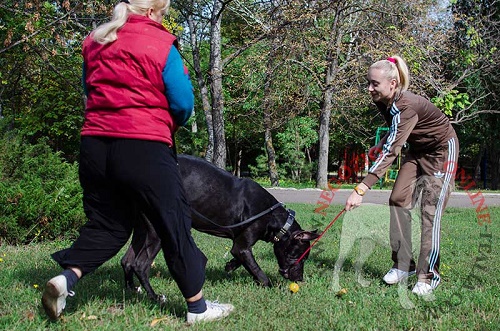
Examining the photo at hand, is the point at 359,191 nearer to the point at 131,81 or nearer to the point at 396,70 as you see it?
the point at 396,70

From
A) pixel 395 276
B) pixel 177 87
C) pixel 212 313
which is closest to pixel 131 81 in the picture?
pixel 177 87

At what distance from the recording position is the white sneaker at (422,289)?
473cm

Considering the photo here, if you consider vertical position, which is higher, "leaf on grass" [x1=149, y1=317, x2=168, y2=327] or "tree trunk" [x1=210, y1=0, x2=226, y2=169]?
"tree trunk" [x1=210, y1=0, x2=226, y2=169]

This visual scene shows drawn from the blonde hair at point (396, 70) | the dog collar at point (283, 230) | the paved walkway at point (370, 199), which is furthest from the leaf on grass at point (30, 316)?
the paved walkway at point (370, 199)

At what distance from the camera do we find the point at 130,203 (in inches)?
146

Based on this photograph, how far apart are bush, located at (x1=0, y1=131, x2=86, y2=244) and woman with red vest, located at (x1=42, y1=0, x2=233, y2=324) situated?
3793mm

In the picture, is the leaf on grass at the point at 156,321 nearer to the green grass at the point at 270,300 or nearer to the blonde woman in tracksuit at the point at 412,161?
the green grass at the point at 270,300

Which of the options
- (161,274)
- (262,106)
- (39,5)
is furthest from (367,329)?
(262,106)

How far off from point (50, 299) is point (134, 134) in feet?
3.75

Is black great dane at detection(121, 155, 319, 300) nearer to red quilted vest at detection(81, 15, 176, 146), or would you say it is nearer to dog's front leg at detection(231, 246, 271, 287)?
dog's front leg at detection(231, 246, 271, 287)

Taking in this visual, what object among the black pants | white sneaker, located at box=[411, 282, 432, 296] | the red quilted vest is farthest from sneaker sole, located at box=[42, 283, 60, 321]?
white sneaker, located at box=[411, 282, 432, 296]

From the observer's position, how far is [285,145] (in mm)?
32281

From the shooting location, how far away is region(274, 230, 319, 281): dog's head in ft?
17.3

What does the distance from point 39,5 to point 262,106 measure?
10489mm
